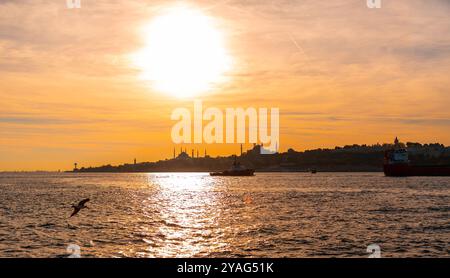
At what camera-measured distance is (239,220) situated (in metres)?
55.3

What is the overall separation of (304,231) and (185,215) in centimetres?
2346

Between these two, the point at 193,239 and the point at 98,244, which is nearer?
the point at 98,244
